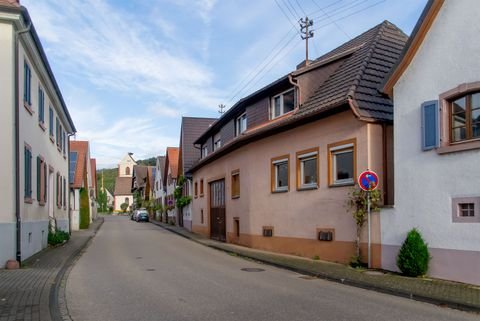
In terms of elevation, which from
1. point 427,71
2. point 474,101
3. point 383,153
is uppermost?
point 427,71

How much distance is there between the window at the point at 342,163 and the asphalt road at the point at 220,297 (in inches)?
130

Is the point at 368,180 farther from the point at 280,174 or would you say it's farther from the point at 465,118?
the point at 280,174

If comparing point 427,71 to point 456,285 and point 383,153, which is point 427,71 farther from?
point 456,285

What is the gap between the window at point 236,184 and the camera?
23100mm

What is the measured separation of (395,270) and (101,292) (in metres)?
7.05

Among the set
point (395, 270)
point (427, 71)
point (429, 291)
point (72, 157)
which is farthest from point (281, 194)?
point (72, 157)

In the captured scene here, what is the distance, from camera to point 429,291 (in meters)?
9.75

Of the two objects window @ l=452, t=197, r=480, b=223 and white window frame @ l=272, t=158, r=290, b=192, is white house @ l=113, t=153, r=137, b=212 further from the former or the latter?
window @ l=452, t=197, r=480, b=223

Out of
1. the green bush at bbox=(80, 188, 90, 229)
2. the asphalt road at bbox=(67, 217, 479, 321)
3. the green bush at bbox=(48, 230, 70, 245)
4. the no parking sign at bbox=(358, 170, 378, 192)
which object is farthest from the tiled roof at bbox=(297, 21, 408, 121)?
the green bush at bbox=(80, 188, 90, 229)

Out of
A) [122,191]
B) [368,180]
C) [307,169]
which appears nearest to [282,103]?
[307,169]

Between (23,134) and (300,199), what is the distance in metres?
9.03

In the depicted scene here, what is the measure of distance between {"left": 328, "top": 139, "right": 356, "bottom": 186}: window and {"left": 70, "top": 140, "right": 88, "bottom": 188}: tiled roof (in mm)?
26798

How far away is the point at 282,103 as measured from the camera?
1967cm

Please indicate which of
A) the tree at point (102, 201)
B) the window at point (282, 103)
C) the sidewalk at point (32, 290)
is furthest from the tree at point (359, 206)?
the tree at point (102, 201)
